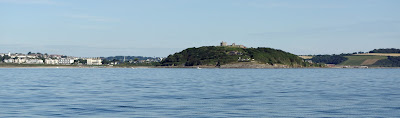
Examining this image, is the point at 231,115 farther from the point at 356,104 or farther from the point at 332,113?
the point at 356,104

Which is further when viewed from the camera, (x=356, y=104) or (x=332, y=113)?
(x=356, y=104)

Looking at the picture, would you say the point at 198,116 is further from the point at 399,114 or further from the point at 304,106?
the point at 399,114

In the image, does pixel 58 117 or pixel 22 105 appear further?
pixel 22 105

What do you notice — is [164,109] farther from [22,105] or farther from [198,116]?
[22,105]

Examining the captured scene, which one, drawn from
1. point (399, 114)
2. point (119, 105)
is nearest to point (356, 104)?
point (399, 114)

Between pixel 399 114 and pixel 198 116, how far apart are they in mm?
11660

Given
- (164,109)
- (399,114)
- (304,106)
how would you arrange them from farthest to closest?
(304,106) → (164,109) → (399,114)

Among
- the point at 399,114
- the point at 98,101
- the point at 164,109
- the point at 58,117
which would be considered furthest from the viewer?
the point at 98,101

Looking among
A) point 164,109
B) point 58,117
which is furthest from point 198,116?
point 58,117

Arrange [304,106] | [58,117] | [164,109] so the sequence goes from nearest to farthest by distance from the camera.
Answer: [58,117]
[164,109]
[304,106]

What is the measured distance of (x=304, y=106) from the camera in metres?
34.7

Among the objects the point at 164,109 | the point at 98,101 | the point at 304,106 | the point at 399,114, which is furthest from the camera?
the point at 98,101

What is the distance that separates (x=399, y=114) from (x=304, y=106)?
652cm

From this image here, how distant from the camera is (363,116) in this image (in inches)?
1149
